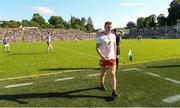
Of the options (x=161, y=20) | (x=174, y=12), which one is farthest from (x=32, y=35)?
(x=161, y=20)

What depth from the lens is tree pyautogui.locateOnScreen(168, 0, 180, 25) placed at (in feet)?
537

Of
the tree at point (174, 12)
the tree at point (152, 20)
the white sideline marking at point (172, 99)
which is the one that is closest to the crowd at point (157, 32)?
the tree at point (174, 12)

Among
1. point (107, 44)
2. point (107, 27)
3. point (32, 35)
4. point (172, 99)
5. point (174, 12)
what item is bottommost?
point (172, 99)

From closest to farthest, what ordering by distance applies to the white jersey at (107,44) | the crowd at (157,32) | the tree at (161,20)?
the white jersey at (107,44) < the crowd at (157,32) < the tree at (161,20)

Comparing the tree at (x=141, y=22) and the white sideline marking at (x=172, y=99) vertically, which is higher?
the tree at (x=141, y=22)

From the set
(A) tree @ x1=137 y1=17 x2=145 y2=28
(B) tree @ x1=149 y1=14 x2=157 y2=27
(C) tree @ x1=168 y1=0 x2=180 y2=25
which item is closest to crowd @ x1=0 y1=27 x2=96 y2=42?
(C) tree @ x1=168 y1=0 x2=180 y2=25

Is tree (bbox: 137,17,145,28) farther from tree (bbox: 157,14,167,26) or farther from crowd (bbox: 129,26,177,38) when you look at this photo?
crowd (bbox: 129,26,177,38)

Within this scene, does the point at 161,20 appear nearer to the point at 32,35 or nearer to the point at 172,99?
the point at 32,35

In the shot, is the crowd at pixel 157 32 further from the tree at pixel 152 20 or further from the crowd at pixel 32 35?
the crowd at pixel 32 35

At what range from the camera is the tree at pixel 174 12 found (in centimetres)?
16362

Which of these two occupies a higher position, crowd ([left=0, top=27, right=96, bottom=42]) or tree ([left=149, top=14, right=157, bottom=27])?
tree ([left=149, top=14, right=157, bottom=27])

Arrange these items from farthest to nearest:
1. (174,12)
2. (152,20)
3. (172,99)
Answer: (152,20) → (174,12) → (172,99)

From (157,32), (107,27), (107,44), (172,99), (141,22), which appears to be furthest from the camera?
(141,22)

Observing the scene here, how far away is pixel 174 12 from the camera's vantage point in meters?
166
